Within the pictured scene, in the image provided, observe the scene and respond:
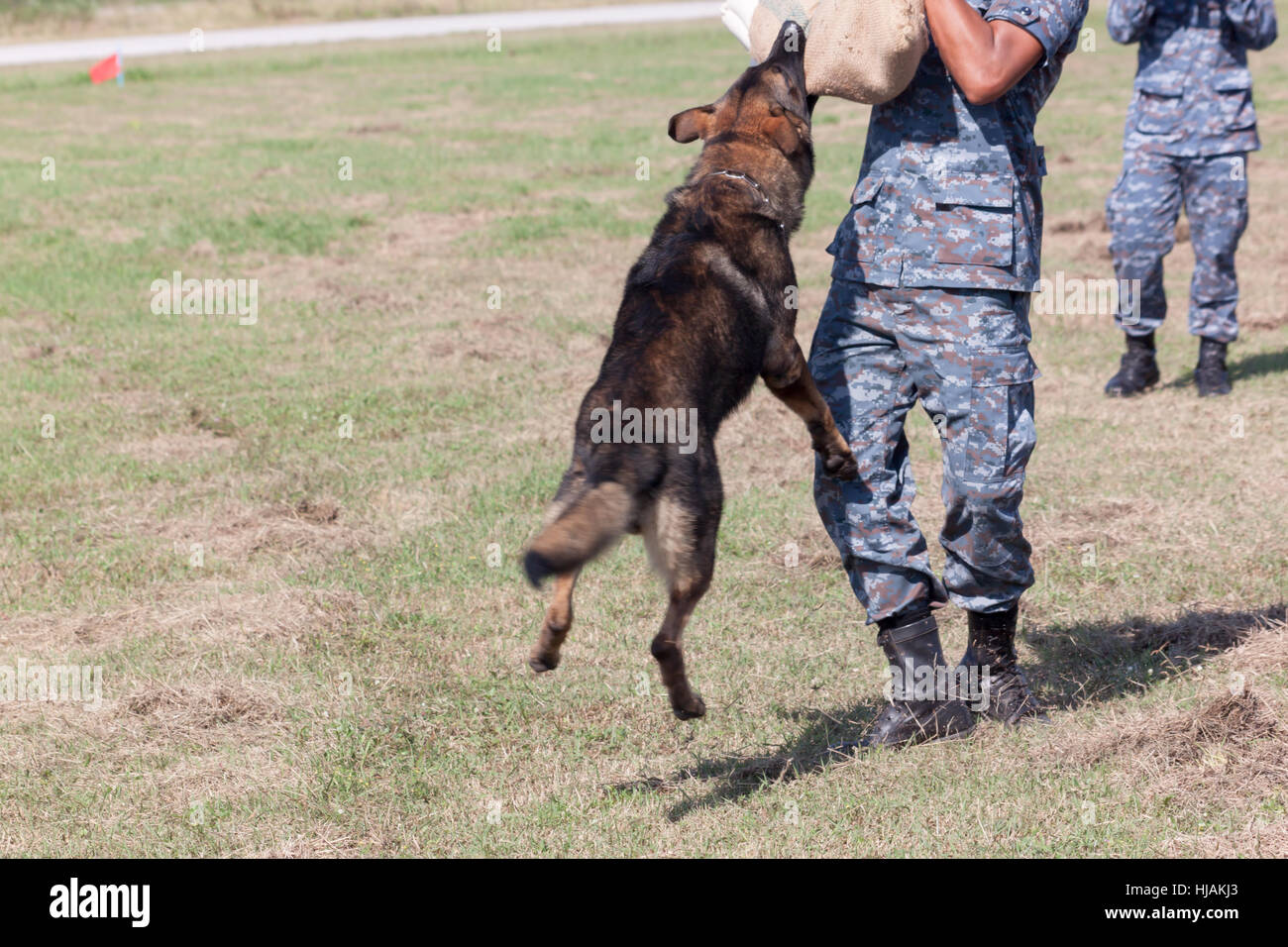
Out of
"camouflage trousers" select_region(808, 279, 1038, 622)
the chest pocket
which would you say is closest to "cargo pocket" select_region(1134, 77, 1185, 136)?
"camouflage trousers" select_region(808, 279, 1038, 622)

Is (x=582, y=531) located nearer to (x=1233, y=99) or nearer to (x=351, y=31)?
(x=1233, y=99)

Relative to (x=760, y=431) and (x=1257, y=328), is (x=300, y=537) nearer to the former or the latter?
(x=760, y=431)

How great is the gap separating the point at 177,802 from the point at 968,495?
2505 millimetres

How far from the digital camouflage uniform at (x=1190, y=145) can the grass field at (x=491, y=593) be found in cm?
68

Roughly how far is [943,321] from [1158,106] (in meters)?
4.69

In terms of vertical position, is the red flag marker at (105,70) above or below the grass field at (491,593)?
above

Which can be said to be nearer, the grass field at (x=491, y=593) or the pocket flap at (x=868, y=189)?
the grass field at (x=491, y=593)

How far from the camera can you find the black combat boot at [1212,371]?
26.1 feet

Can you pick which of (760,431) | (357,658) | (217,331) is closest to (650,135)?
(217,331)

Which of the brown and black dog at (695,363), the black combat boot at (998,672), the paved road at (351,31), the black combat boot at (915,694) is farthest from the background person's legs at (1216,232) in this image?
the paved road at (351,31)

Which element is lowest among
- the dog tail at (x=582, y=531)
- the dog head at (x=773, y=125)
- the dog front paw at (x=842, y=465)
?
the dog tail at (x=582, y=531)

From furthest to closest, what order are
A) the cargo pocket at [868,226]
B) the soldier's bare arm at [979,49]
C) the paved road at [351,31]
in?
the paved road at [351,31] → the cargo pocket at [868,226] → the soldier's bare arm at [979,49]

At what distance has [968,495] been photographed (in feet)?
13.2

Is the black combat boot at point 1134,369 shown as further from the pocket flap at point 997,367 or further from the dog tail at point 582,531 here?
the dog tail at point 582,531
